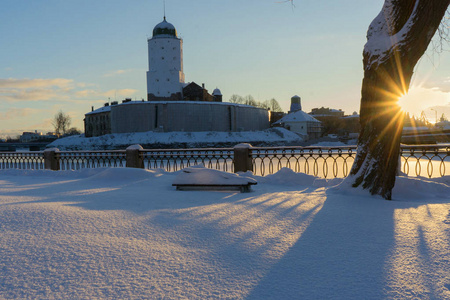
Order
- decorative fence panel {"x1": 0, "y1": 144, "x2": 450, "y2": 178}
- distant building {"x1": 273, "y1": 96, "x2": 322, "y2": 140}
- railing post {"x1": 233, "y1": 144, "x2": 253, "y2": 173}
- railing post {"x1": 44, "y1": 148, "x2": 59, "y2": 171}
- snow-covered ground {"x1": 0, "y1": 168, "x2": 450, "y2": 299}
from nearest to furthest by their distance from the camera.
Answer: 1. snow-covered ground {"x1": 0, "y1": 168, "x2": 450, "y2": 299}
2. decorative fence panel {"x1": 0, "y1": 144, "x2": 450, "y2": 178}
3. railing post {"x1": 233, "y1": 144, "x2": 253, "y2": 173}
4. railing post {"x1": 44, "y1": 148, "x2": 59, "y2": 171}
5. distant building {"x1": 273, "y1": 96, "x2": 322, "y2": 140}

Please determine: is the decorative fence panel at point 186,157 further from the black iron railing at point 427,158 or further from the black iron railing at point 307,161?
the black iron railing at point 427,158

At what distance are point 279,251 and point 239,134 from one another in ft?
201

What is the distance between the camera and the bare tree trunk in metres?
6.92

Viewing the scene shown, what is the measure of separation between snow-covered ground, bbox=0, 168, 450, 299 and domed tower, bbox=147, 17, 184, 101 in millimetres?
61388

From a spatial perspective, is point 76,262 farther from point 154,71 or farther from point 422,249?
point 154,71

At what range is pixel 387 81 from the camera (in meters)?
7.44

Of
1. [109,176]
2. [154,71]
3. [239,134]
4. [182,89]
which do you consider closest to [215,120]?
[239,134]

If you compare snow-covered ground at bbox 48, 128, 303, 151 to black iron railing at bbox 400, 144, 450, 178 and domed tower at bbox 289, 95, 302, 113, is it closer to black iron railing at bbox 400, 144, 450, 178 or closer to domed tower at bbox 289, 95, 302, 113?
black iron railing at bbox 400, 144, 450, 178

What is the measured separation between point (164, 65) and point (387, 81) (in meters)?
62.9

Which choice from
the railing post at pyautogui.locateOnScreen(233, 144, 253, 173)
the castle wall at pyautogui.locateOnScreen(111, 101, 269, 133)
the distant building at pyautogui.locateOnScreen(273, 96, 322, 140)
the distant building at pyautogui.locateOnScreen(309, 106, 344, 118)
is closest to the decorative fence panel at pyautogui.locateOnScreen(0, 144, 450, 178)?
the railing post at pyautogui.locateOnScreen(233, 144, 253, 173)

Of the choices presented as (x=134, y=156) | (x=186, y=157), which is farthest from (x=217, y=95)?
(x=134, y=156)

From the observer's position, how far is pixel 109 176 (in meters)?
10.9

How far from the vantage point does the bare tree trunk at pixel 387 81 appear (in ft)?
22.7

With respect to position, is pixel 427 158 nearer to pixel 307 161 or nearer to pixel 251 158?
pixel 307 161
